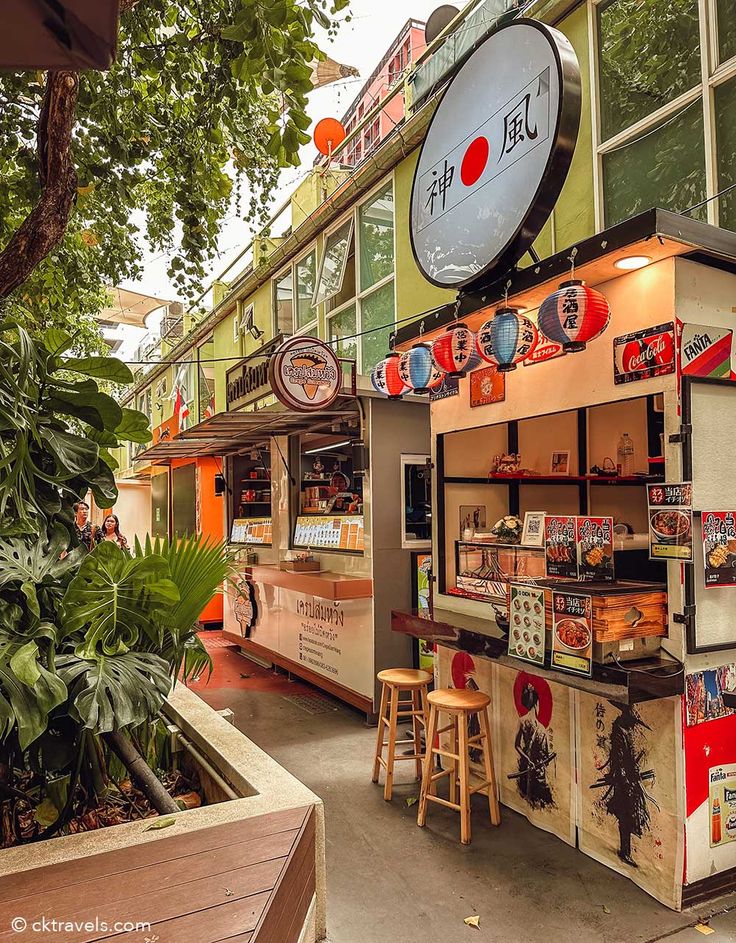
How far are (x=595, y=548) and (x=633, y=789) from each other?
115cm

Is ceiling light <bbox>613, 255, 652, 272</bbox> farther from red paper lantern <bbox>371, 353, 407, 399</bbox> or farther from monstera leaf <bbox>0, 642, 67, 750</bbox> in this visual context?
monstera leaf <bbox>0, 642, 67, 750</bbox>

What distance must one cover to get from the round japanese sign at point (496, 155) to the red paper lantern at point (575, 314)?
25.9 inches

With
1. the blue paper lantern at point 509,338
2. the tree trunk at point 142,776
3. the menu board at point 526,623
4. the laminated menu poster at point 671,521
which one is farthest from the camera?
the blue paper lantern at point 509,338

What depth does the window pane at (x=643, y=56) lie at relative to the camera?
166 inches

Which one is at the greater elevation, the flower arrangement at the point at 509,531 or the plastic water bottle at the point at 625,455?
the plastic water bottle at the point at 625,455

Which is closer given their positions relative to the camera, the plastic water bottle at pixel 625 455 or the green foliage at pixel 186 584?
the green foliage at pixel 186 584

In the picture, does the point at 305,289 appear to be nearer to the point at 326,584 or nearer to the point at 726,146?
the point at 326,584

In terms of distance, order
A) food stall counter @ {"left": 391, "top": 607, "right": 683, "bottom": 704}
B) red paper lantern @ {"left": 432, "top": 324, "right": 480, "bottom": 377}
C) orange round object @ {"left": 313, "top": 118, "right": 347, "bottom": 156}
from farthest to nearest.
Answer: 1. orange round object @ {"left": 313, "top": 118, "right": 347, "bottom": 156}
2. red paper lantern @ {"left": 432, "top": 324, "right": 480, "bottom": 377}
3. food stall counter @ {"left": 391, "top": 607, "right": 683, "bottom": 704}

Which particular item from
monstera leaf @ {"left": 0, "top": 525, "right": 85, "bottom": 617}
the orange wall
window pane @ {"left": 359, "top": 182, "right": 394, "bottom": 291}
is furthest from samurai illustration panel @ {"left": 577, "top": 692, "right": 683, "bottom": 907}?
the orange wall

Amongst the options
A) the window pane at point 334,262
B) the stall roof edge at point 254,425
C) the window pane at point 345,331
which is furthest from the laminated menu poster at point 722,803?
the window pane at point 334,262

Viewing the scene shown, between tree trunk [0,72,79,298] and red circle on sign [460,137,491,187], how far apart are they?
7.83 ft

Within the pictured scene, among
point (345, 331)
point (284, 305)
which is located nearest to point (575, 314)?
point (345, 331)

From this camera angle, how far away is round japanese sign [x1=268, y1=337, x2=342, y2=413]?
5410mm

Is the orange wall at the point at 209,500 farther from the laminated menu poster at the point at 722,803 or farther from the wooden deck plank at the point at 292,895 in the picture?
the wooden deck plank at the point at 292,895
